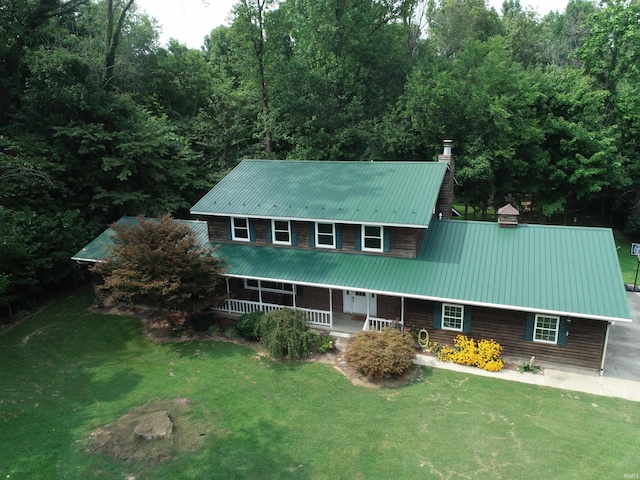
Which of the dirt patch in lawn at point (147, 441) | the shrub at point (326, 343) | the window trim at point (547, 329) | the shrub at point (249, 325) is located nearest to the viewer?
the dirt patch in lawn at point (147, 441)

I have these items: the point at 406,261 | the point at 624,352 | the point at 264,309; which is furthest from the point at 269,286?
the point at 624,352

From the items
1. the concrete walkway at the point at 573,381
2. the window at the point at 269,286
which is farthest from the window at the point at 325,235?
the concrete walkway at the point at 573,381

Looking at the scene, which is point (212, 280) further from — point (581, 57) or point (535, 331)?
point (581, 57)

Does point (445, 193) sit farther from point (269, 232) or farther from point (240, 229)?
point (240, 229)

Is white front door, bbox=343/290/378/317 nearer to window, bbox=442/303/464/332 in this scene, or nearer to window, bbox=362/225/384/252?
window, bbox=362/225/384/252

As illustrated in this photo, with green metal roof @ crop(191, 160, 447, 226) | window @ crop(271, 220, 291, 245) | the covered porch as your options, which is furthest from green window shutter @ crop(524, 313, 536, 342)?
window @ crop(271, 220, 291, 245)

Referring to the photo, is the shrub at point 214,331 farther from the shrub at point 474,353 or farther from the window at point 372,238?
the shrub at point 474,353
